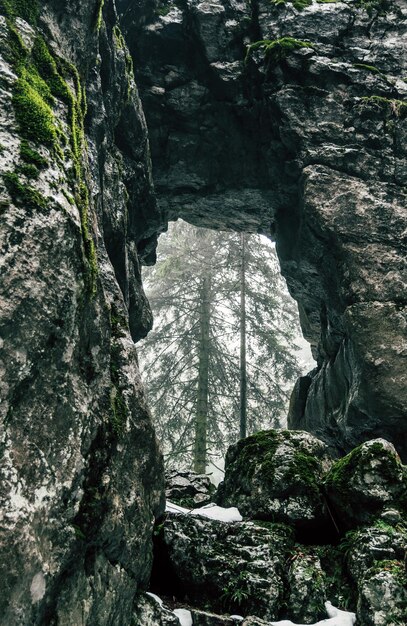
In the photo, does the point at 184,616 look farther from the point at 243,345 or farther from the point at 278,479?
the point at 243,345

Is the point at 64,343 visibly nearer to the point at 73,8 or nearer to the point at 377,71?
the point at 73,8

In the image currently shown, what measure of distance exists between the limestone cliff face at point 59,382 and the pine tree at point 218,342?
12.4 meters

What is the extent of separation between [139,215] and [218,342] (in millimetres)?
8380

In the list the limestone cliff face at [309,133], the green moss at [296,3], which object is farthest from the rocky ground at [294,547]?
the green moss at [296,3]

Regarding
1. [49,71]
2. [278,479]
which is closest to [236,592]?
[278,479]

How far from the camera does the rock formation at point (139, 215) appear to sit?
3.51 m

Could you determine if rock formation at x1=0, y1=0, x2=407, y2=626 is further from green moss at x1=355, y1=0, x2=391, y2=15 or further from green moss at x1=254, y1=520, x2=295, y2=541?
green moss at x1=254, y1=520, x2=295, y2=541

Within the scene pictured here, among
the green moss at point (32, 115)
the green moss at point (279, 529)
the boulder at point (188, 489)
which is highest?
the green moss at point (32, 115)

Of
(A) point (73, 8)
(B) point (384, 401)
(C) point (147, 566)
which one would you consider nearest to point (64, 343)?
(C) point (147, 566)

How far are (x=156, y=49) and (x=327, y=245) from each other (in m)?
6.74

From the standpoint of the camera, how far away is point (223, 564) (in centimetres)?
544

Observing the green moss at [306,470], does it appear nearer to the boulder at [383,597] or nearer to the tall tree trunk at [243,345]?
the boulder at [383,597]

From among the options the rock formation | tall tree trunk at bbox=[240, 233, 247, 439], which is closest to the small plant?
the rock formation

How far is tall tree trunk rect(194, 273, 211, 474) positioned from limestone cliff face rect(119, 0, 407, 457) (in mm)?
3579
